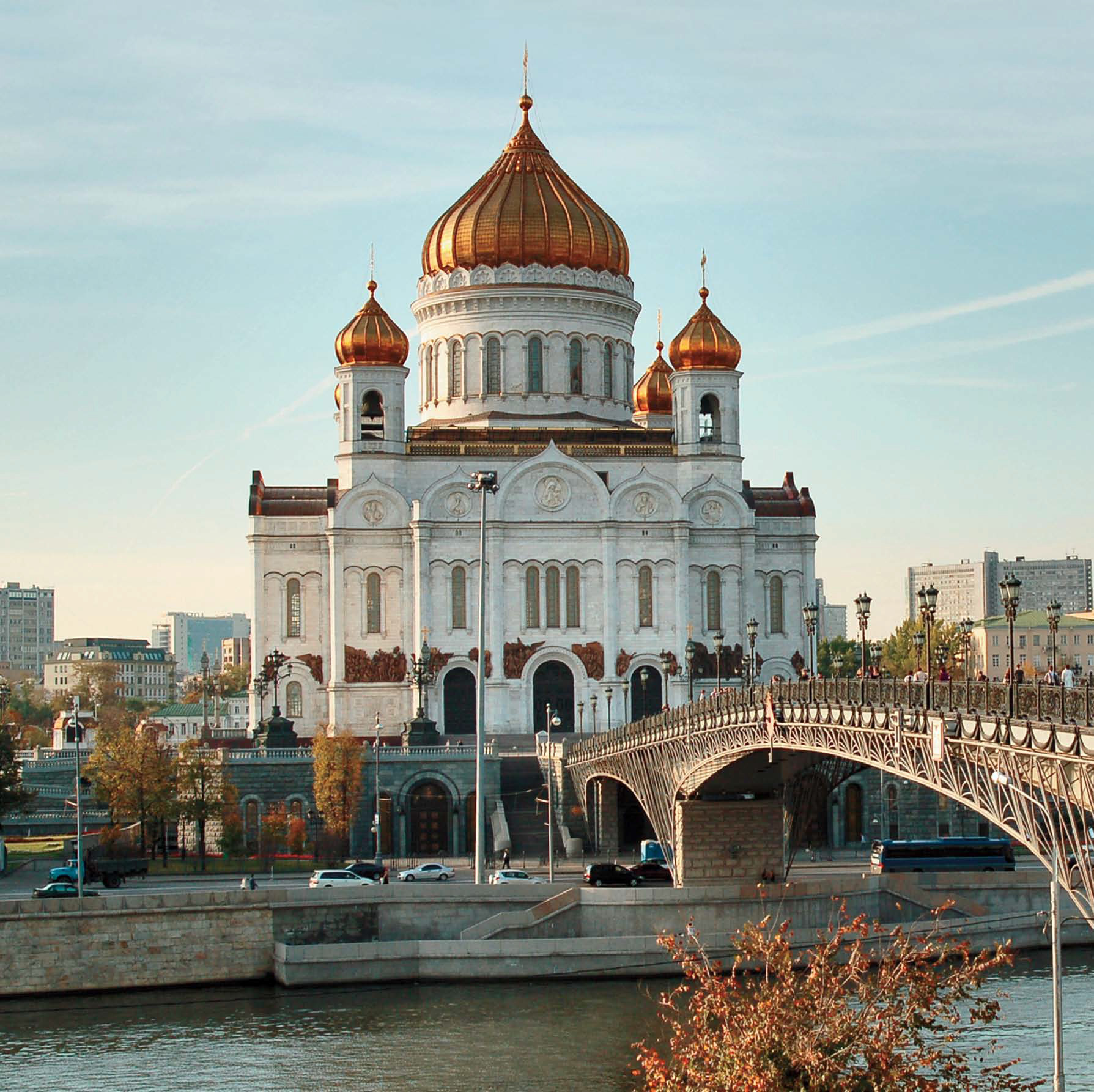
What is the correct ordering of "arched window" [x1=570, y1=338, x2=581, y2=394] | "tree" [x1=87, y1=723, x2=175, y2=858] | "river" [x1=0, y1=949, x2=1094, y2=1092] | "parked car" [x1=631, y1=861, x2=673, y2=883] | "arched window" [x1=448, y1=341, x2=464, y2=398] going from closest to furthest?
"river" [x1=0, y1=949, x2=1094, y2=1092]
"parked car" [x1=631, y1=861, x2=673, y2=883]
"tree" [x1=87, y1=723, x2=175, y2=858]
"arched window" [x1=570, y1=338, x2=581, y2=394]
"arched window" [x1=448, y1=341, x2=464, y2=398]

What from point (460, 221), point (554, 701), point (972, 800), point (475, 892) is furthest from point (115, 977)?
point (460, 221)

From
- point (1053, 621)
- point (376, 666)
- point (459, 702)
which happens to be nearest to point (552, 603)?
point (459, 702)

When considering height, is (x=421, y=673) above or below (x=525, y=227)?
below

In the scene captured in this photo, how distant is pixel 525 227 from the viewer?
296 ft

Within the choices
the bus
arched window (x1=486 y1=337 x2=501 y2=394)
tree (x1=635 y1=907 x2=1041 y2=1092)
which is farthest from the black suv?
tree (x1=635 y1=907 x2=1041 y2=1092)

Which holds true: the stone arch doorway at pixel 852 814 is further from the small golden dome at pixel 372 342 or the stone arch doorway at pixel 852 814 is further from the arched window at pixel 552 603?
the small golden dome at pixel 372 342

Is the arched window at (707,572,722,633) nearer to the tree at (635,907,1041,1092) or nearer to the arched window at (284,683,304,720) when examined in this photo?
the arched window at (284,683,304,720)

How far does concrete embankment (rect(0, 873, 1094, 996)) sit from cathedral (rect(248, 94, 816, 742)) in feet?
104

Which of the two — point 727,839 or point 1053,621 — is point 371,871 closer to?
point 727,839

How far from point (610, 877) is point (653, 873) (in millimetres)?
2582

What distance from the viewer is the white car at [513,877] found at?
189 ft

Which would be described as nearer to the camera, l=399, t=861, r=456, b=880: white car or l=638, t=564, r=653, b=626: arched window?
l=399, t=861, r=456, b=880: white car

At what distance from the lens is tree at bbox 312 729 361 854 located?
72625 millimetres

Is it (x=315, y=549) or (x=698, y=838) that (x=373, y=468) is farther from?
(x=698, y=838)
